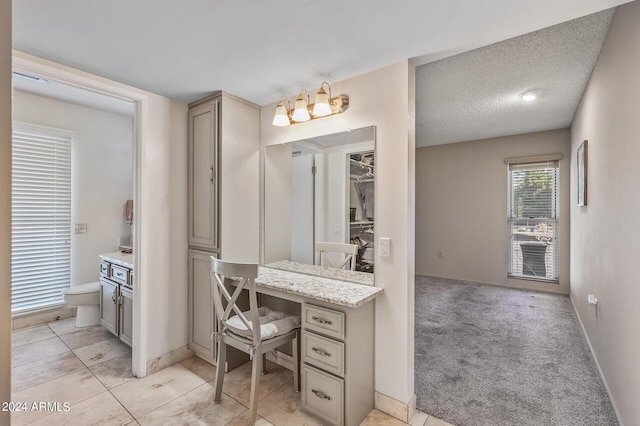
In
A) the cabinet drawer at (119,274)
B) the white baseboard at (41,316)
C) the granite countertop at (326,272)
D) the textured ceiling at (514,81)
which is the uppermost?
the textured ceiling at (514,81)

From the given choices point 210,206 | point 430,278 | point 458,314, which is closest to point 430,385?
point 458,314

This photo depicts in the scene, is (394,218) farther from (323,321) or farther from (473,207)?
(473,207)

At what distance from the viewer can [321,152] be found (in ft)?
8.00

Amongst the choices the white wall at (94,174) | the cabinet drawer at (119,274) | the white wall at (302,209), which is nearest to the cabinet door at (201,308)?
the cabinet drawer at (119,274)

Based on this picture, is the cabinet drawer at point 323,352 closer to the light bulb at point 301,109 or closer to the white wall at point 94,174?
the light bulb at point 301,109

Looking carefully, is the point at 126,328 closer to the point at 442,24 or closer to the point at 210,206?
the point at 210,206

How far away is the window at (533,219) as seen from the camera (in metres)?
4.54

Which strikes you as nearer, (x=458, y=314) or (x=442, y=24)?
(x=442, y=24)

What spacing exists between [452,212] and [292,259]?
3.78 metres

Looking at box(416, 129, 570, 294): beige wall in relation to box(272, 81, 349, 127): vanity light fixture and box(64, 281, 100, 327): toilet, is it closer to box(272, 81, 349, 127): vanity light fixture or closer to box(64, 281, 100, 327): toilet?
box(272, 81, 349, 127): vanity light fixture

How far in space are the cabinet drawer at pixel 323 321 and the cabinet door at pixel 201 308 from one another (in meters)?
0.99

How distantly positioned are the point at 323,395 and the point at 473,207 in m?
4.39

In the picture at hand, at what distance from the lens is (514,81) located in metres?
2.78

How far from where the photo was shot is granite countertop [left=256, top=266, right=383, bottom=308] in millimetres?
1785
